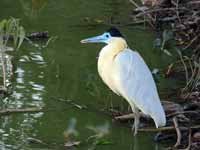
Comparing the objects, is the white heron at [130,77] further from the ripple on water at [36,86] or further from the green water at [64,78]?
the ripple on water at [36,86]

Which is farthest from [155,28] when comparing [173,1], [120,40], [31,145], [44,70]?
[31,145]

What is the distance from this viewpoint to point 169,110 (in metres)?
5.93

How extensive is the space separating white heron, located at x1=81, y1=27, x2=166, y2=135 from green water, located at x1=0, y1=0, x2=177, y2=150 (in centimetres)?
27

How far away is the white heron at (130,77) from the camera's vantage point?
555 centimetres

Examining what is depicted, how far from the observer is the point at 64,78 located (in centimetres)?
687

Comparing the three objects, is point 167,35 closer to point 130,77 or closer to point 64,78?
point 64,78

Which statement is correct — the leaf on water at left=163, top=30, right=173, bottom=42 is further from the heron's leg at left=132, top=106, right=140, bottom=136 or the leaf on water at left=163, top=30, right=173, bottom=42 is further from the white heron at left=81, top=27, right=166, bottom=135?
the heron's leg at left=132, top=106, right=140, bottom=136

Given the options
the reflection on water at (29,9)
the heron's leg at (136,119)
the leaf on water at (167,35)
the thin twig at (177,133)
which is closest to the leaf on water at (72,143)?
the heron's leg at (136,119)

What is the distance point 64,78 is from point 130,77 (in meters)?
1.32

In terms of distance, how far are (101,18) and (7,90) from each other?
3.31m

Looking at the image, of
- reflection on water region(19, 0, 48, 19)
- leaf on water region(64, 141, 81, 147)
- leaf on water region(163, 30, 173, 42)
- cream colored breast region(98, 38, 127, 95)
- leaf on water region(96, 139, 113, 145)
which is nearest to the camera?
leaf on water region(64, 141, 81, 147)

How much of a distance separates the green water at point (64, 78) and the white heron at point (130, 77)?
0.27m

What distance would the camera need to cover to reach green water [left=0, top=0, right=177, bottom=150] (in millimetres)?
5531

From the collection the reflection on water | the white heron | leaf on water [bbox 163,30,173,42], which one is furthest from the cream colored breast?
the reflection on water
